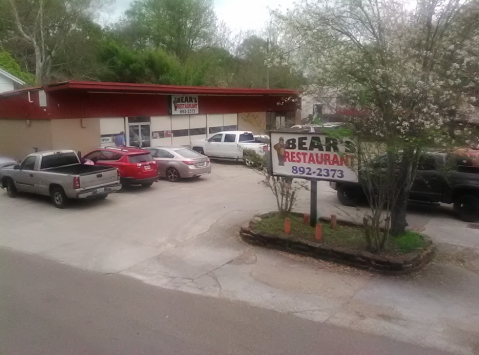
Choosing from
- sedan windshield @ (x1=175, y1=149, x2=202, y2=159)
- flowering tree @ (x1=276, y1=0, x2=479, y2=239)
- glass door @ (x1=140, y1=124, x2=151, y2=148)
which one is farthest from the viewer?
glass door @ (x1=140, y1=124, x2=151, y2=148)

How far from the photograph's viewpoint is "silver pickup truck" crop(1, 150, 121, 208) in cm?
1387

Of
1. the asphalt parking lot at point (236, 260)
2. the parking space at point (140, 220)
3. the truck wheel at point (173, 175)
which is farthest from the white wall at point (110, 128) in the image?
the asphalt parking lot at point (236, 260)

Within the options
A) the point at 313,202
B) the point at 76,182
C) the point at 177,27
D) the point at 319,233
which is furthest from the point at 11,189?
the point at 177,27

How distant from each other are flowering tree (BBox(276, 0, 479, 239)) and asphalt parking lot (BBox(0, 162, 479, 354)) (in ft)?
6.35

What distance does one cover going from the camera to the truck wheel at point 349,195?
555 inches

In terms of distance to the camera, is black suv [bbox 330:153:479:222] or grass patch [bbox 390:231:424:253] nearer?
grass patch [bbox 390:231:424:253]

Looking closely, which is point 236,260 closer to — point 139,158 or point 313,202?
point 313,202

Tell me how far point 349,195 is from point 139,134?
1355 centimetres

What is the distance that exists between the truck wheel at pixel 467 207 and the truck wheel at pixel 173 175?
1029 centimetres

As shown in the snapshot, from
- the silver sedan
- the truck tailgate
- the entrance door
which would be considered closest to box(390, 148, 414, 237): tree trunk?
the truck tailgate

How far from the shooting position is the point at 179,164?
18.5 m

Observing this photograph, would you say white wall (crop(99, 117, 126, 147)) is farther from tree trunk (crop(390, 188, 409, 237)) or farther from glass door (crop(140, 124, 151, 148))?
tree trunk (crop(390, 188, 409, 237))

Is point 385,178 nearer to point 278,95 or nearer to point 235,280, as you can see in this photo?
point 235,280

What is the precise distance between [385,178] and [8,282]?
7.05 meters
